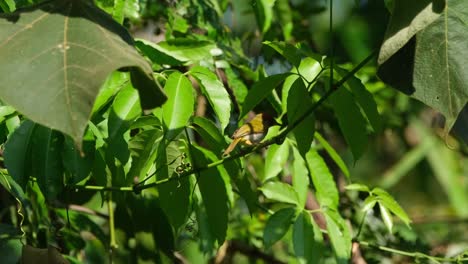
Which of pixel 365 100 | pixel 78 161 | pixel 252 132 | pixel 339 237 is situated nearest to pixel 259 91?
pixel 252 132

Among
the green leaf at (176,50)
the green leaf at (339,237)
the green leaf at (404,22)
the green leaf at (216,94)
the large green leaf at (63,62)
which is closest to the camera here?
Answer: the large green leaf at (63,62)

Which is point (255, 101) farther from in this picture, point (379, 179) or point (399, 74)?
point (379, 179)

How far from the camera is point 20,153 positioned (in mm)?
1494

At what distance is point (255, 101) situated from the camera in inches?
62.9

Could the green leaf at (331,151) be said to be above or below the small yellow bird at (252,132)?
below

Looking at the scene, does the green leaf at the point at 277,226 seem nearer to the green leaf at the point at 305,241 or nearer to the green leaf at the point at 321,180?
the green leaf at the point at 305,241

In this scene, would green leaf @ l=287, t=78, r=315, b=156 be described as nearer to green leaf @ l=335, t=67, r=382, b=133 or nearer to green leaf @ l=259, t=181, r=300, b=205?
green leaf @ l=335, t=67, r=382, b=133

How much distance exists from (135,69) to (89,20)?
0.33ft

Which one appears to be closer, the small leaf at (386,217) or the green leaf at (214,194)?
the green leaf at (214,194)

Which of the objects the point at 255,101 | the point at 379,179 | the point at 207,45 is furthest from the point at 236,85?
the point at 379,179

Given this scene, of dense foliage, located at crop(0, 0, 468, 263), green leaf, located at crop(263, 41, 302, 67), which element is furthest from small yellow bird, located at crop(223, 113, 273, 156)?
green leaf, located at crop(263, 41, 302, 67)

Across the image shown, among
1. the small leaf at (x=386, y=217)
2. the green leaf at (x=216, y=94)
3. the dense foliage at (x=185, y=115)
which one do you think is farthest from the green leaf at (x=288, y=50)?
the small leaf at (x=386, y=217)

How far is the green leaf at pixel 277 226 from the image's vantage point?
72.0 inches

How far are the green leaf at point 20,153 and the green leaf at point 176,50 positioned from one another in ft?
1.02
